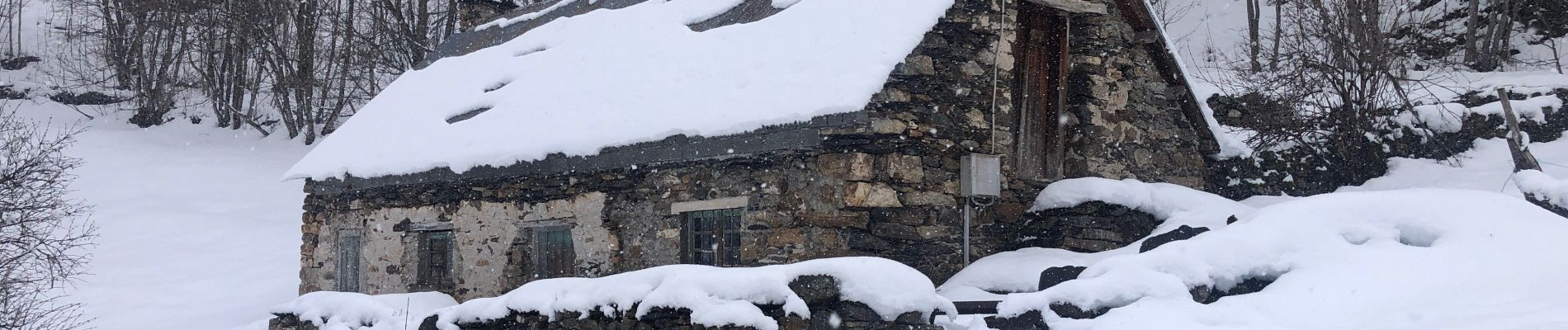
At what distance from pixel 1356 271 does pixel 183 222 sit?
19.4 m

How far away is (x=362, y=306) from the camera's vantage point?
10336mm

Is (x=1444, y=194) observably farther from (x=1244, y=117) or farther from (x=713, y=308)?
(x=1244, y=117)

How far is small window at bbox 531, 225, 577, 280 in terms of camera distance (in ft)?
37.6

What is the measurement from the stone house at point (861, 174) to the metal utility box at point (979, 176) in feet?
0.29

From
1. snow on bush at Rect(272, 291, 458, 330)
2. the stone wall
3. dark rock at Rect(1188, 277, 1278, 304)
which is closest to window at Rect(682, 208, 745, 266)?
the stone wall

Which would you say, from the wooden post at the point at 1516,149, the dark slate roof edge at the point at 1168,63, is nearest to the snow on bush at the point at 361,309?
the dark slate roof edge at the point at 1168,63

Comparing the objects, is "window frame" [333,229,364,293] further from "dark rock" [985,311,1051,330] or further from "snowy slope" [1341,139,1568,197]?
"snowy slope" [1341,139,1568,197]

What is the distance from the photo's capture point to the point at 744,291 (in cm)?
689

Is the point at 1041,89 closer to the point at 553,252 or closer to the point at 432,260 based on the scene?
the point at 553,252

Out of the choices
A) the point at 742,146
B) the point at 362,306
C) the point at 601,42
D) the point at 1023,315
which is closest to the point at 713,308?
the point at 1023,315

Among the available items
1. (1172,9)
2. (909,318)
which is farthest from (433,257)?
(1172,9)

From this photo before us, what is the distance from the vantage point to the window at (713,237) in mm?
10172

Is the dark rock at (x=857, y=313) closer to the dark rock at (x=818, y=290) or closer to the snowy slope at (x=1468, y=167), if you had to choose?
the dark rock at (x=818, y=290)

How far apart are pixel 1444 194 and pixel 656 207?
6056 mm
